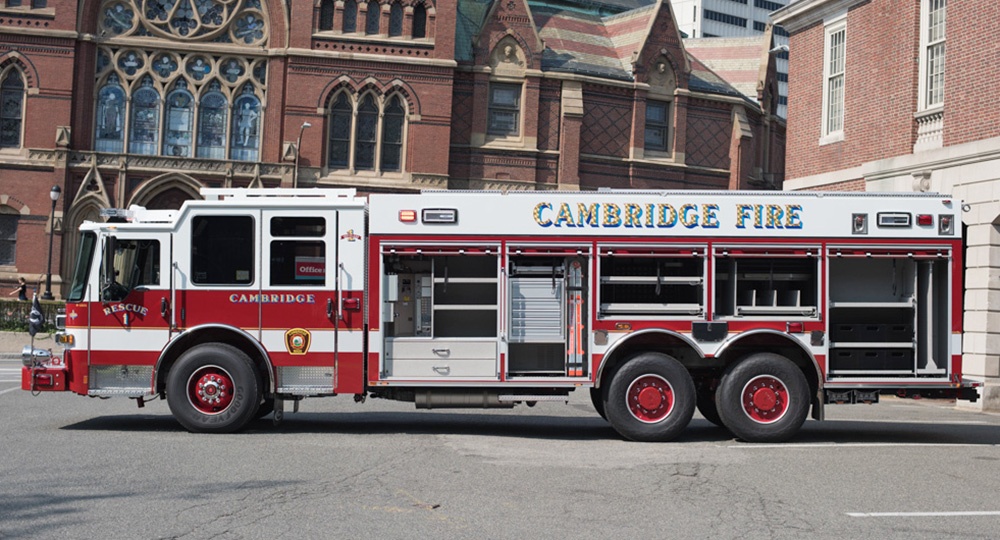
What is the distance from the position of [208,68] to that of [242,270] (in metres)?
31.8

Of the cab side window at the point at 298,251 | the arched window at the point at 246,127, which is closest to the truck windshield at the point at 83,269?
the cab side window at the point at 298,251

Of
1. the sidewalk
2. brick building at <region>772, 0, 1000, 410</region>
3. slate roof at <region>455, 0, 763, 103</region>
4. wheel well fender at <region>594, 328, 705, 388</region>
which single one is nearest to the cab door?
wheel well fender at <region>594, 328, 705, 388</region>

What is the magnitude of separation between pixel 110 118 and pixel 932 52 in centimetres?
3042

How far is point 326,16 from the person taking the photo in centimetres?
4319

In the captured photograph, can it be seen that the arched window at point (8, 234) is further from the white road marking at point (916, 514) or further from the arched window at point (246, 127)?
the white road marking at point (916, 514)

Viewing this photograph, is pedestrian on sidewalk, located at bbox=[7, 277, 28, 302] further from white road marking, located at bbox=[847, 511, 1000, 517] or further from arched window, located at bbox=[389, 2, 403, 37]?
white road marking, located at bbox=[847, 511, 1000, 517]

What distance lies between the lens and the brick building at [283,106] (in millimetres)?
41219

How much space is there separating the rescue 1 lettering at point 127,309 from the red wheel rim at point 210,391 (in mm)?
905

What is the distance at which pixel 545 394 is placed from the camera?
42.6ft

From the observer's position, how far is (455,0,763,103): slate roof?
157 ft

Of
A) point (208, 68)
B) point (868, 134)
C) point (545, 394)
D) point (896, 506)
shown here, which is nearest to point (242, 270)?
point (545, 394)

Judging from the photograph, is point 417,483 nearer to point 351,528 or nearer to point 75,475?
point 351,528

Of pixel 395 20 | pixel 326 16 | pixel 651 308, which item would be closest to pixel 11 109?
pixel 326 16

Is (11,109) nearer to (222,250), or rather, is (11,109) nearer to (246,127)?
(246,127)
